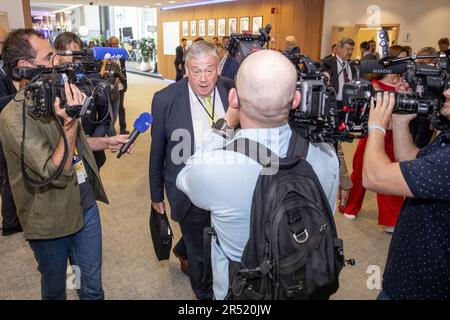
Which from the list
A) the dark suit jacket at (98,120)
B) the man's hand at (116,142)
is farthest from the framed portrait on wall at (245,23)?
the man's hand at (116,142)

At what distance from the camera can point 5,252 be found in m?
2.88

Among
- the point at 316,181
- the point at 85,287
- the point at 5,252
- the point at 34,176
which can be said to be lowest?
the point at 5,252

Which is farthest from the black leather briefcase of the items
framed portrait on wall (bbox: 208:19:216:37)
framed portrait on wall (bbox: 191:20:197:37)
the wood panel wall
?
framed portrait on wall (bbox: 191:20:197:37)

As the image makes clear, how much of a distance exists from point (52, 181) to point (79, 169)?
0.24 m

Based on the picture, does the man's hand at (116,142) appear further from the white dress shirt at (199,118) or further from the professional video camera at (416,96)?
the professional video camera at (416,96)

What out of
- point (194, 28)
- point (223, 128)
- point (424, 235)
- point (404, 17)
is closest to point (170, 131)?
point (223, 128)

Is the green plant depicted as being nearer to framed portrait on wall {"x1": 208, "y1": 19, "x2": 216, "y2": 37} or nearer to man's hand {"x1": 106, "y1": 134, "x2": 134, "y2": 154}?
framed portrait on wall {"x1": 208, "y1": 19, "x2": 216, "y2": 37}

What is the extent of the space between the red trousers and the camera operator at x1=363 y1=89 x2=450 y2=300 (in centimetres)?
195

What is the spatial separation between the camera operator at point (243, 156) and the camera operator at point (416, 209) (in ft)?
0.99
